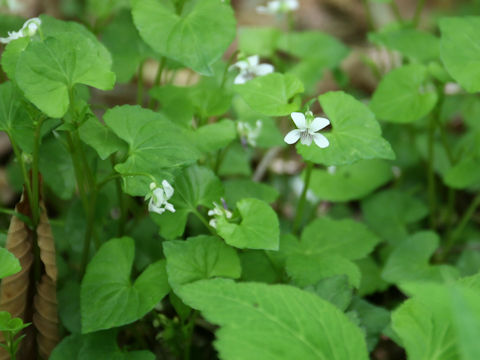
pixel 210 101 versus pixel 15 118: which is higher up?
pixel 15 118

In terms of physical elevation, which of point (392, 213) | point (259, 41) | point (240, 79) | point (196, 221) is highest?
point (240, 79)

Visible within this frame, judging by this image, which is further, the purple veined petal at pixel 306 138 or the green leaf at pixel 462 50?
the green leaf at pixel 462 50

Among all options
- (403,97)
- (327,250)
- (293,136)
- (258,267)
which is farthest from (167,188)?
(403,97)

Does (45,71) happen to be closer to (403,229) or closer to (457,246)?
(403,229)

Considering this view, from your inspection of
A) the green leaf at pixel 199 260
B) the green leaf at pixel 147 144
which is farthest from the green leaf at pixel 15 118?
the green leaf at pixel 199 260

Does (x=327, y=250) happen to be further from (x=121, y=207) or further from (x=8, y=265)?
(x=8, y=265)

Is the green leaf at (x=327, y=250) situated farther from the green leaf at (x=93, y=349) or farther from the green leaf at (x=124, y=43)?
the green leaf at (x=124, y=43)
